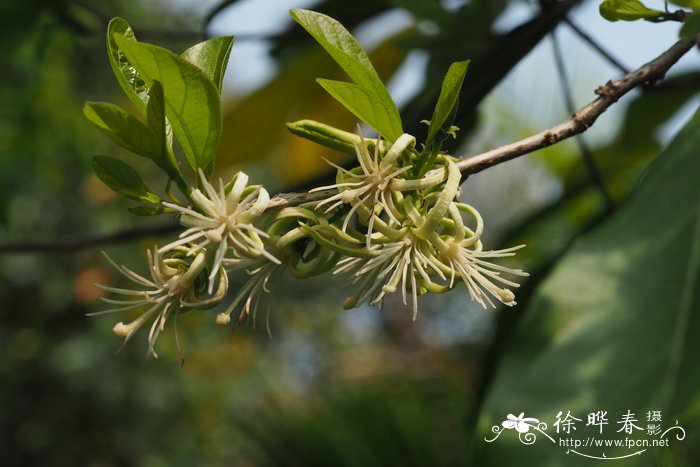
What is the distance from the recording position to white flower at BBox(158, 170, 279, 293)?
412 millimetres

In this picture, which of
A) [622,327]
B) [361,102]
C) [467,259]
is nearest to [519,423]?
[622,327]

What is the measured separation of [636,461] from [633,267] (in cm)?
18

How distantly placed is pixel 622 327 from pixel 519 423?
127 millimetres

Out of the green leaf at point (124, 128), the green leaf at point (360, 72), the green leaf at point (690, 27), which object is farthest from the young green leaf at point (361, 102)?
the green leaf at point (690, 27)

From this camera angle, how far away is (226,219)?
42 centimetres

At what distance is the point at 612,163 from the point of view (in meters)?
1.37

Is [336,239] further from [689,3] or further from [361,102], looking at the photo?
[689,3]

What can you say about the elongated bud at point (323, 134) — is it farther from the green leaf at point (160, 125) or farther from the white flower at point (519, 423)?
the white flower at point (519, 423)

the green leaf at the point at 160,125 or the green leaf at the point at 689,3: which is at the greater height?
the green leaf at the point at 689,3

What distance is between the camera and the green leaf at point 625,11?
500mm

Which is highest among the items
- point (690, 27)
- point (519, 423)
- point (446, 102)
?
point (690, 27)

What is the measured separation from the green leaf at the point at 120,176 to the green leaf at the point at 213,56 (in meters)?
0.08

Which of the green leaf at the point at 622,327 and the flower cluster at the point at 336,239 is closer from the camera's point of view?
the flower cluster at the point at 336,239

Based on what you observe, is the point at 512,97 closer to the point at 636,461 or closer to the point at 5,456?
the point at 636,461
